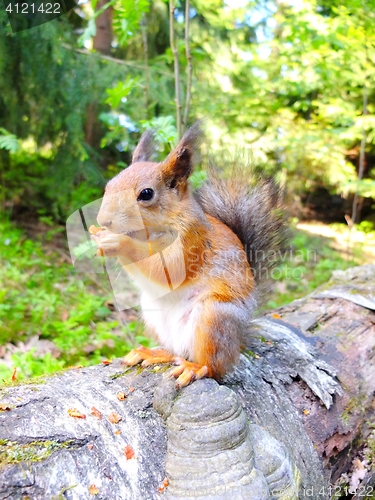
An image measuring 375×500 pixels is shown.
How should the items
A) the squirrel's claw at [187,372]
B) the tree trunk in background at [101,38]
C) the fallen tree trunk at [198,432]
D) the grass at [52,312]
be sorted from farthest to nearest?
the tree trunk in background at [101,38] → the grass at [52,312] → the squirrel's claw at [187,372] → the fallen tree trunk at [198,432]

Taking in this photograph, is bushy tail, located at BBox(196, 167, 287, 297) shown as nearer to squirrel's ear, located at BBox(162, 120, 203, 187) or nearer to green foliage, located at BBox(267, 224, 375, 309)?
squirrel's ear, located at BBox(162, 120, 203, 187)

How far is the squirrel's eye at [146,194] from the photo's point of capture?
47.2 inches

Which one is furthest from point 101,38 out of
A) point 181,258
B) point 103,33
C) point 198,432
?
point 198,432

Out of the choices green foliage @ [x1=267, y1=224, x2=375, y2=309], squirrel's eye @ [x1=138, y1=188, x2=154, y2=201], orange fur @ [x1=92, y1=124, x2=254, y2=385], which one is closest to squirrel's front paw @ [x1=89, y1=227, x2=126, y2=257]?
orange fur @ [x1=92, y1=124, x2=254, y2=385]

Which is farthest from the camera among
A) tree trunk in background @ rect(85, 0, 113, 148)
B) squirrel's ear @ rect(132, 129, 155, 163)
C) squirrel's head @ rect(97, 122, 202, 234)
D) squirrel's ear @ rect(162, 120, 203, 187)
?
tree trunk in background @ rect(85, 0, 113, 148)

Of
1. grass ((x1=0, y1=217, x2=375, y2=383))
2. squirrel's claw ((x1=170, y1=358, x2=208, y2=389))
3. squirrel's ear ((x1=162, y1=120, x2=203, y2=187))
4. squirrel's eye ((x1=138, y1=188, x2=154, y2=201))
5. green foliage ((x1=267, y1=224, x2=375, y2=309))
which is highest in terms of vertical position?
squirrel's ear ((x1=162, y1=120, x2=203, y2=187))

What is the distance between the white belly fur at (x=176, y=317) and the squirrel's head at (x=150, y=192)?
0.23 meters

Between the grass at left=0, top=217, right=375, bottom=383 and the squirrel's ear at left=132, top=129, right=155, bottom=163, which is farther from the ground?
the squirrel's ear at left=132, top=129, right=155, bottom=163

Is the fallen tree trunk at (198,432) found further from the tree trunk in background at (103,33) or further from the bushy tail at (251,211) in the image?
the tree trunk in background at (103,33)

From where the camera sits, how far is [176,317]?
1.29 meters

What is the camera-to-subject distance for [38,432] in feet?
2.65

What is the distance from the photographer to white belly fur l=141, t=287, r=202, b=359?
1216mm

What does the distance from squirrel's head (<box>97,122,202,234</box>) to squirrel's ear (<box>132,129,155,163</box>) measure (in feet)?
0.36

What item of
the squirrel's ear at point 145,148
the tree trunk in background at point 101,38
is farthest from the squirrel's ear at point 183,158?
the tree trunk in background at point 101,38
